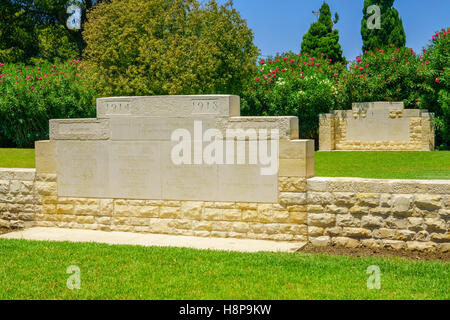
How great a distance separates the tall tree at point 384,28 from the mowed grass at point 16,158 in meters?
19.8

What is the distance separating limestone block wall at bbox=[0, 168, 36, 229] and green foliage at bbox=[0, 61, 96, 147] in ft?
45.3

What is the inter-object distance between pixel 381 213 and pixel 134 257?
11.1ft

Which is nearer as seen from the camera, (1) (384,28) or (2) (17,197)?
(2) (17,197)

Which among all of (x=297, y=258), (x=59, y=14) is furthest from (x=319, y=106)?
(x=59, y=14)

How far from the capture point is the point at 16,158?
1867cm

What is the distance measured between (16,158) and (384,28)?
71.4 ft

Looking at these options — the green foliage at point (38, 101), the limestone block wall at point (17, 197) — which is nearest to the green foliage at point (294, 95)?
the green foliage at point (38, 101)

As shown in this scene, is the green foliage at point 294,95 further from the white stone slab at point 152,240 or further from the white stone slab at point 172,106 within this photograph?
the white stone slab at point 152,240

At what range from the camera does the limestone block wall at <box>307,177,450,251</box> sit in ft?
24.4

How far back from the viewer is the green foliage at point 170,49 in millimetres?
22203

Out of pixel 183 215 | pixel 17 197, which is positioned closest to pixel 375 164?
pixel 183 215

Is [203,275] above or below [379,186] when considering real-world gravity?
below

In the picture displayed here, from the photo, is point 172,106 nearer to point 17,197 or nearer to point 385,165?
point 17,197
